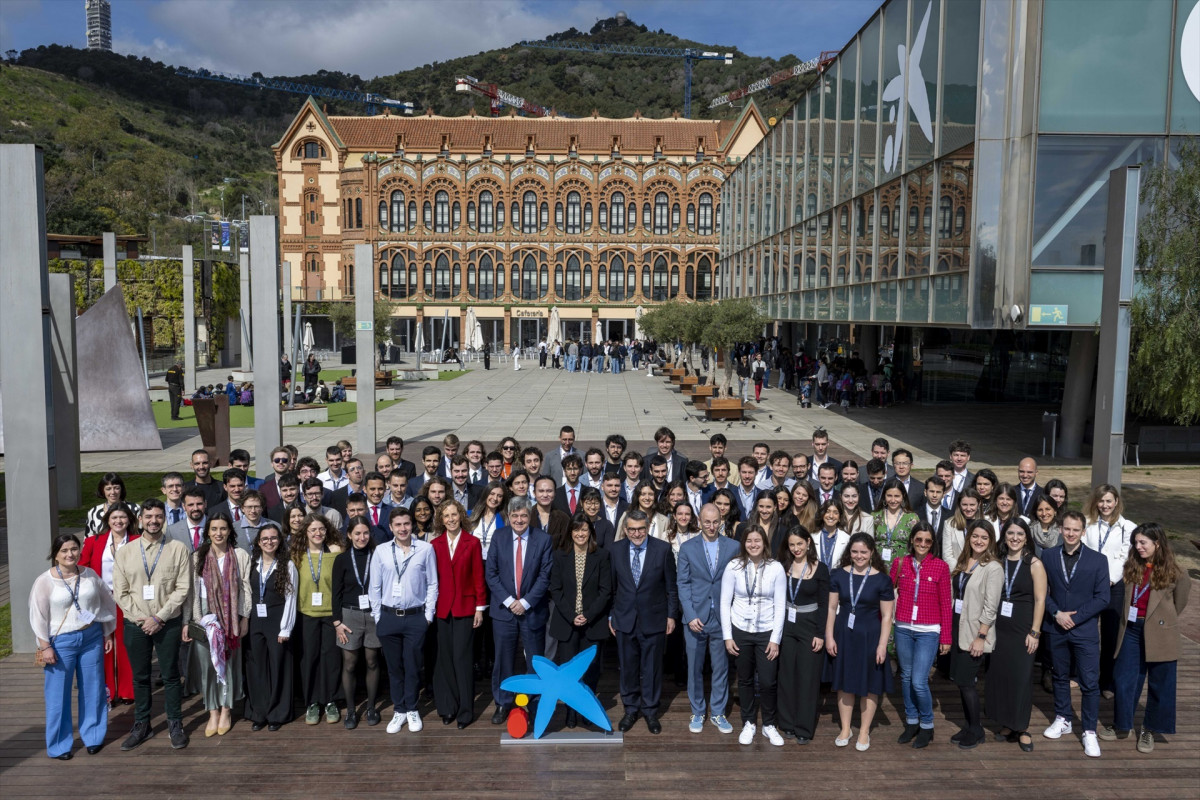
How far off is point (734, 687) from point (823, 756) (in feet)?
3.84

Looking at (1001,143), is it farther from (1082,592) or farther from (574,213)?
(574,213)

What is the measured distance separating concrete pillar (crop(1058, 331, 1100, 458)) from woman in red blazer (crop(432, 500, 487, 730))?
1633 cm

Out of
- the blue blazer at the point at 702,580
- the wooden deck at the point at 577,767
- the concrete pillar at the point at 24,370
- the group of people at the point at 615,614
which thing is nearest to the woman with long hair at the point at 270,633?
the group of people at the point at 615,614

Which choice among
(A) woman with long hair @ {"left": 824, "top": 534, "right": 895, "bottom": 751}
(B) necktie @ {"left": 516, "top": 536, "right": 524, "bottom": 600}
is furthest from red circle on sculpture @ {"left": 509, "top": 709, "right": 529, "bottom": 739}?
(A) woman with long hair @ {"left": 824, "top": 534, "right": 895, "bottom": 751}

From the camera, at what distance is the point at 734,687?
23.2 feet

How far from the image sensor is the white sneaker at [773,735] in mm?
6117

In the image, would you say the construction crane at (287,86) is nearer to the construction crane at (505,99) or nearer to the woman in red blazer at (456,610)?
the construction crane at (505,99)

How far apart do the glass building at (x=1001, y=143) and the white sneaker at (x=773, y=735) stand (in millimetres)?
12762

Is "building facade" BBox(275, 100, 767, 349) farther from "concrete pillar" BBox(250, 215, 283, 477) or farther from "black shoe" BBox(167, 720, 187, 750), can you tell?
"black shoe" BBox(167, 720, 187, 750)

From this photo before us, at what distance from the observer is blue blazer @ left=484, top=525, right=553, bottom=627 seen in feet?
20.9

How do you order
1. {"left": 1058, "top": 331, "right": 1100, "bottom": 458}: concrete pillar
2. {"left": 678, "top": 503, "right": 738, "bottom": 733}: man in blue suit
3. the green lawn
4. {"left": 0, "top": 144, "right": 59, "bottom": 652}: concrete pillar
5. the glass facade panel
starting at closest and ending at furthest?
{"left": 678, "top": 503, "right": 738, "bottom": 733}: man in blue suit < {"left": 0, "top": 144, "right": 59, "bottom": 652}: concrete pillar < the glass facade panel < {"left": 1058, "top": 331, "right": 1100, "bottom": 458}: concrete pillar < the green lawn

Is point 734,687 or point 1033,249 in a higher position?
point 1033,249

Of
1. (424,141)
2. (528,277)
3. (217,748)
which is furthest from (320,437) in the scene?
(424,141)

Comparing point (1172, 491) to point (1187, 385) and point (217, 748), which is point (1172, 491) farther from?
point (217, 748)
